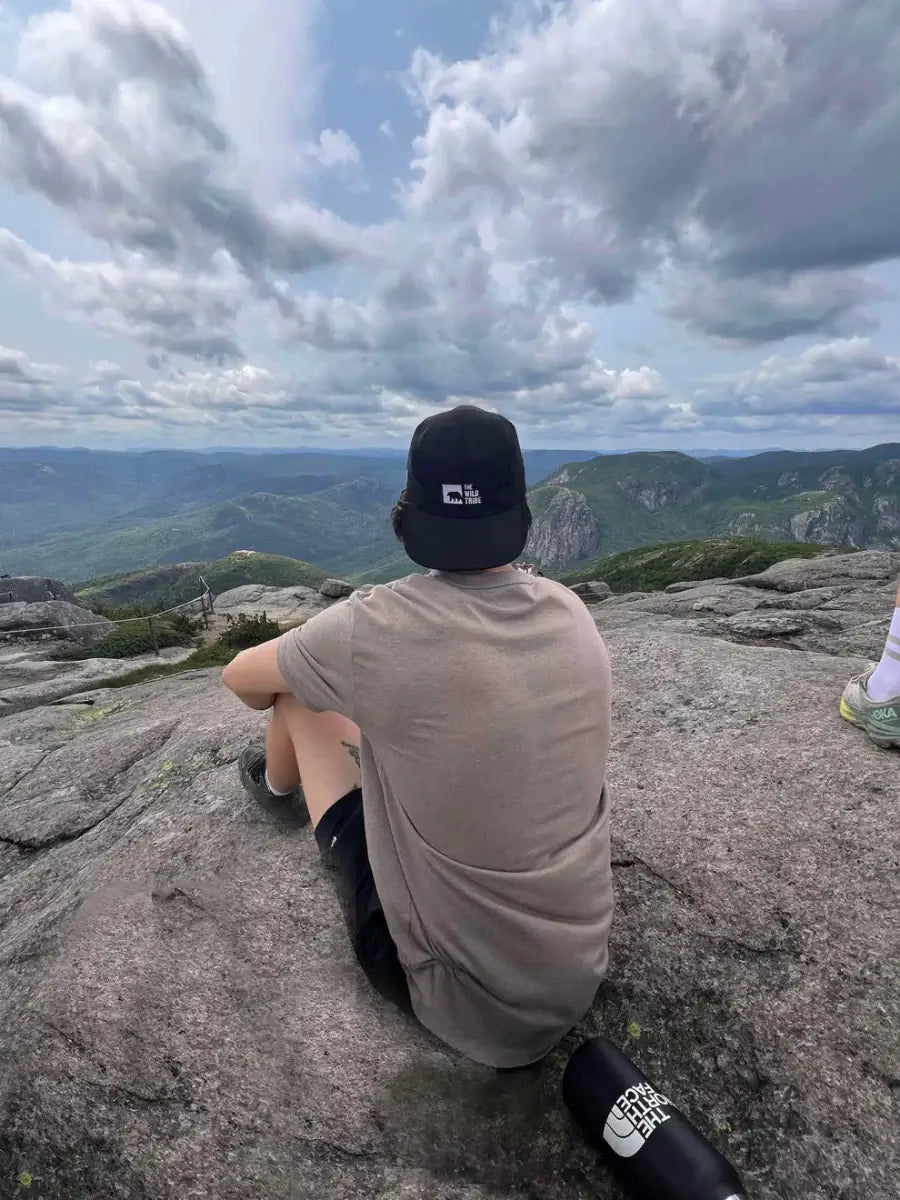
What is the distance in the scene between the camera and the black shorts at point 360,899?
12.7 feet

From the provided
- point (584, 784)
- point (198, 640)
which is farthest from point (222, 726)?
point (198, 640)

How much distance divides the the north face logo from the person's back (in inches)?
19.5

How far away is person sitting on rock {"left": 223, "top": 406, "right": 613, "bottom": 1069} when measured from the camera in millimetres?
3047

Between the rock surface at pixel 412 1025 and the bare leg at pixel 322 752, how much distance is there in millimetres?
1562

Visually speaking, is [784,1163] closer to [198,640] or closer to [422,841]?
[422,841]

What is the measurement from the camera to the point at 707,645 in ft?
34.9

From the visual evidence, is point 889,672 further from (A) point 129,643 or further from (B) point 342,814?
(A) point 129,643

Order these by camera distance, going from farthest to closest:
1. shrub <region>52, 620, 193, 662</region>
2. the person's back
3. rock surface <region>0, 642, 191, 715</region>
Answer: shrub <region>52, 620, 193, 662</region> < rock surface <region>0, 642, 191, 715</region> < the person's back

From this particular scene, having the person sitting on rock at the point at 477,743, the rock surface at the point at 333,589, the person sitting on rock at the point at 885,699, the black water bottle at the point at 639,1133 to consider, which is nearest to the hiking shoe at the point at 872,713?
the person sitting on rock at the point at 885,699

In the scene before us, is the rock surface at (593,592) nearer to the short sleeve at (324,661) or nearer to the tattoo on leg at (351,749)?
the tattoo on leg at (351,749)

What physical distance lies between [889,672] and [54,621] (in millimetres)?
49937

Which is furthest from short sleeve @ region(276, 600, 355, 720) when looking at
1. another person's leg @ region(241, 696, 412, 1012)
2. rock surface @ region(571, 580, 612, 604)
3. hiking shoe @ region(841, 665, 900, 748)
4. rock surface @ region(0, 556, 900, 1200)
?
rock surface @ region(571, 580, 612, 604)

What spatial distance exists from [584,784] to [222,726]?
8.04m

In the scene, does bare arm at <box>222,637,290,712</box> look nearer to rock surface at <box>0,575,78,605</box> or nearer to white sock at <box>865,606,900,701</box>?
white sock at <box>865,606,900,701</box>
